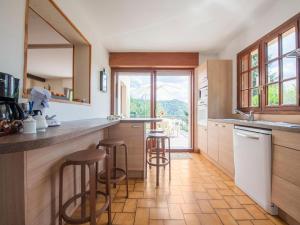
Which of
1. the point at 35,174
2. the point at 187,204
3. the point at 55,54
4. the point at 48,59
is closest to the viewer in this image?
the point at 35,174

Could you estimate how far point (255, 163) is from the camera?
201 centimetres

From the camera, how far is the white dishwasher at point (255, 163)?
184 centimetres

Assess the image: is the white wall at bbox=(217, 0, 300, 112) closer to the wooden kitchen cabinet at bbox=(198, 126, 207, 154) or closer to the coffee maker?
the wooden kitchen cabinet at bbox=(198, 126, 207, 154)

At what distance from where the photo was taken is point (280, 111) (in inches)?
94.4

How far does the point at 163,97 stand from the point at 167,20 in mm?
2192

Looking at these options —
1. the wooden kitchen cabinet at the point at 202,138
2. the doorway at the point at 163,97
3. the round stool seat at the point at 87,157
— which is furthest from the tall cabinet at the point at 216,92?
the round stool seat at the point at 87,157

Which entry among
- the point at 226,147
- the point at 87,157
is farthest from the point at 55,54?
the point at 226,147

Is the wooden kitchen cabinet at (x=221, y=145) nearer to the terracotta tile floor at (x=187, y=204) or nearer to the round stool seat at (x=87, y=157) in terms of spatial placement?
the terracotta tile floor at (x=187, y=204)

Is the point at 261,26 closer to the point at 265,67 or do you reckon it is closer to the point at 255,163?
the point at 265,67

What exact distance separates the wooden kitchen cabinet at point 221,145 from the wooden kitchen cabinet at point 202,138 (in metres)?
0.18

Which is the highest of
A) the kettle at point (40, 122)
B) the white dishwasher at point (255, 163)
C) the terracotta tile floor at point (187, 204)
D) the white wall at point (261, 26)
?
the white wall at point (261, 26)

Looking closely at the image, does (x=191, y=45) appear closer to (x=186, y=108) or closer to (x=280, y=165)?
(x=186, y=108)

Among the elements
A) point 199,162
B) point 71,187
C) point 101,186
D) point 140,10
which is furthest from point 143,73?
point 71,187

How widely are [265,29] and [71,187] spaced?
3414 millimetres
